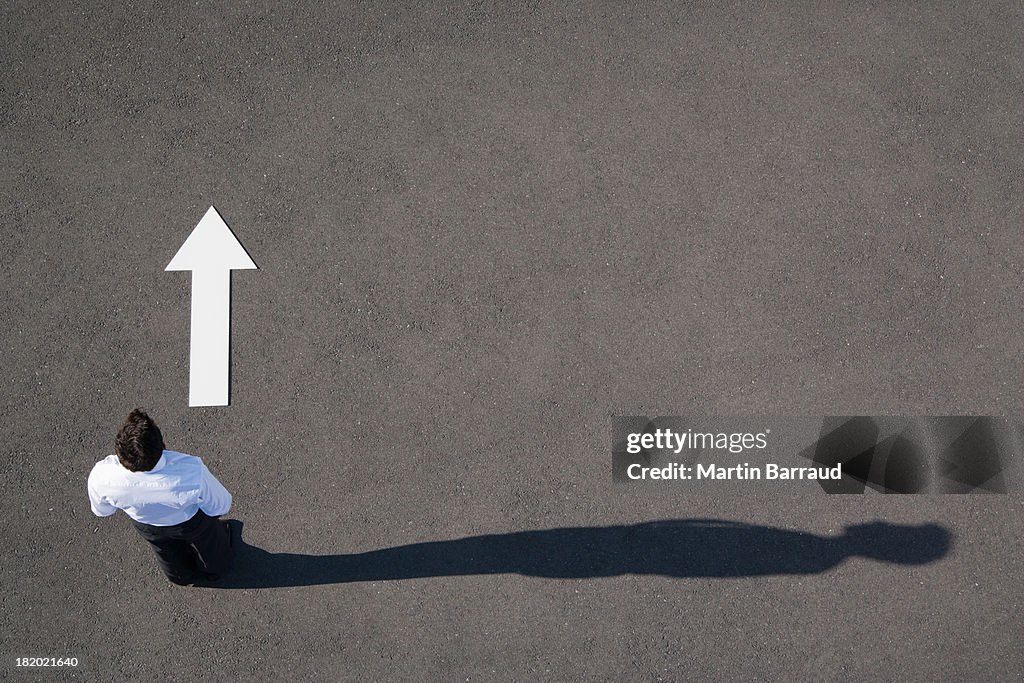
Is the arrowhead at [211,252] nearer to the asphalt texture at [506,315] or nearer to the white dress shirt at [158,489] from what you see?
the asphalt texture at [506,315]

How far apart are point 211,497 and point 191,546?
55cm

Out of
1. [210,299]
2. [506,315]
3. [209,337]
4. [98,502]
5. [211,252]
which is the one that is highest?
[211,252]

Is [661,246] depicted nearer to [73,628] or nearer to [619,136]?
[619,136]

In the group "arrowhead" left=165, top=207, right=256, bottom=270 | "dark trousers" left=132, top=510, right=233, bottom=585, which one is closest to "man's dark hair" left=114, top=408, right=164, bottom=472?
"dark trousers" left=132, top=510, right=233, bottom=585

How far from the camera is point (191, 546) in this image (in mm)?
4574

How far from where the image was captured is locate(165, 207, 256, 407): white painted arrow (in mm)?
5215

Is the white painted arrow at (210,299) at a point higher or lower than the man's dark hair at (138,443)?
higher

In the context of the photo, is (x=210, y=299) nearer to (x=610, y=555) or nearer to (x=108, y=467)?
(x=108, y=467)

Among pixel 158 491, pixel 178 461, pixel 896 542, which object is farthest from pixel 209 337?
pixel 896 542

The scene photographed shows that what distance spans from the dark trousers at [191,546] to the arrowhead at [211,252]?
1671 mm

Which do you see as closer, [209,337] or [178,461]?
[178,461]

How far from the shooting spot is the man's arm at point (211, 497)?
163 inches

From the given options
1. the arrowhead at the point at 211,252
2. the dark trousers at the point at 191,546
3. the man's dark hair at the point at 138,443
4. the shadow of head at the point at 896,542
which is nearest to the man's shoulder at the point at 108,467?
the man's dark hair at the point at 138,443

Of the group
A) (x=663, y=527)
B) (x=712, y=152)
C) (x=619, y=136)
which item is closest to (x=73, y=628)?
(x=663, y=527)
